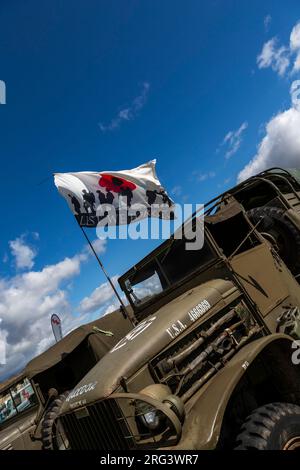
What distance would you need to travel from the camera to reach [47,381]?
28.6 feet

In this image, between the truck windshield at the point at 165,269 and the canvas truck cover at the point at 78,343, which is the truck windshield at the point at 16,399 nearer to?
the canvas truck cover at the point at 78,343

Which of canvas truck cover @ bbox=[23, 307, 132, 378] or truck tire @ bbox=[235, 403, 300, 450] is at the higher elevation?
canvas truck cover @ bbox=[23, 307, 132, 378]

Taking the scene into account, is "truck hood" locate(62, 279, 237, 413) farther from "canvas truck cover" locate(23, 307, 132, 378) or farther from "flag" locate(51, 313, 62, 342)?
"flag" locate(51, 313, 62, 342)

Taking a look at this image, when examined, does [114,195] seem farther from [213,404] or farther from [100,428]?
[213,404]

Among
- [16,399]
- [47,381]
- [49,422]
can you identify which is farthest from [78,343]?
[16,399]

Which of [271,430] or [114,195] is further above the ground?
[114,195]

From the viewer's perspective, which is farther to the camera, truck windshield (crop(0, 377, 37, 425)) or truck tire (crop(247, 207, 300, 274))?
truck windshield (crop(0, 377, 37, 425))

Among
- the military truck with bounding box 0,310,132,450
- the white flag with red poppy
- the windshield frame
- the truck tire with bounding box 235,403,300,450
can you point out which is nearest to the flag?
the military truck with bounding box 0,310,132,450

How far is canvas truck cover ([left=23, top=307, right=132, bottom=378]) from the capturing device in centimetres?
825

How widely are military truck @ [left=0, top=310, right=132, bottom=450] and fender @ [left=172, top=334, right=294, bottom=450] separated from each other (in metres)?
5.22

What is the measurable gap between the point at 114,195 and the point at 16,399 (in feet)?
15.9

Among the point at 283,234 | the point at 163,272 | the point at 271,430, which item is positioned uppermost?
the point at 163,272

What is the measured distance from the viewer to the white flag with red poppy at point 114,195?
7.54 meters

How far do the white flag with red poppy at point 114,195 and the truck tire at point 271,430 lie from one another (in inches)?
195
